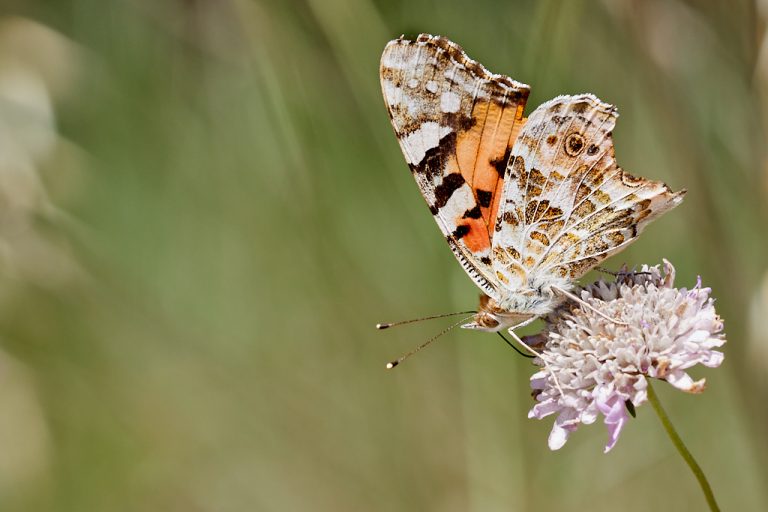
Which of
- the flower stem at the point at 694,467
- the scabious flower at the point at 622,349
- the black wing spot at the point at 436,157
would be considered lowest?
the flower stem at the point at 694,467

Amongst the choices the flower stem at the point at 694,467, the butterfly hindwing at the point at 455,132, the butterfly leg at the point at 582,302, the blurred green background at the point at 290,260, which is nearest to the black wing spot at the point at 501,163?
the butterfly hindwing at the point at 455,132

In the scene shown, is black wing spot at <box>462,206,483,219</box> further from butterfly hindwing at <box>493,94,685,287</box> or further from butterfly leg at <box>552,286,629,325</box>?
butterfly leg at <box>552,286,629,325</box>

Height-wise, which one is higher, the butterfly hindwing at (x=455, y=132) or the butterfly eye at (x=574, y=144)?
the butterfly hindwing at (x=455, y=132)

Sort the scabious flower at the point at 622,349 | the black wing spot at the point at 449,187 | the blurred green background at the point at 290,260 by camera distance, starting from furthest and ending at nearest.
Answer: the blurred green background at the point at 290,260 < the black wing spot at the point at 449,187 < the scabious flower at the point at 622,349

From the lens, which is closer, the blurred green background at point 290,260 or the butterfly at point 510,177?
the butterfly at point 510,177

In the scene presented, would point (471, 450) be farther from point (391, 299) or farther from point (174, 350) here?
point (174, 350)

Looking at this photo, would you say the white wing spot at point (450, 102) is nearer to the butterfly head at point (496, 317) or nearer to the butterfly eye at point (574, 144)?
the butterfly eye at point (574, 144)

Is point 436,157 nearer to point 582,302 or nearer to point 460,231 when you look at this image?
point 460,231
